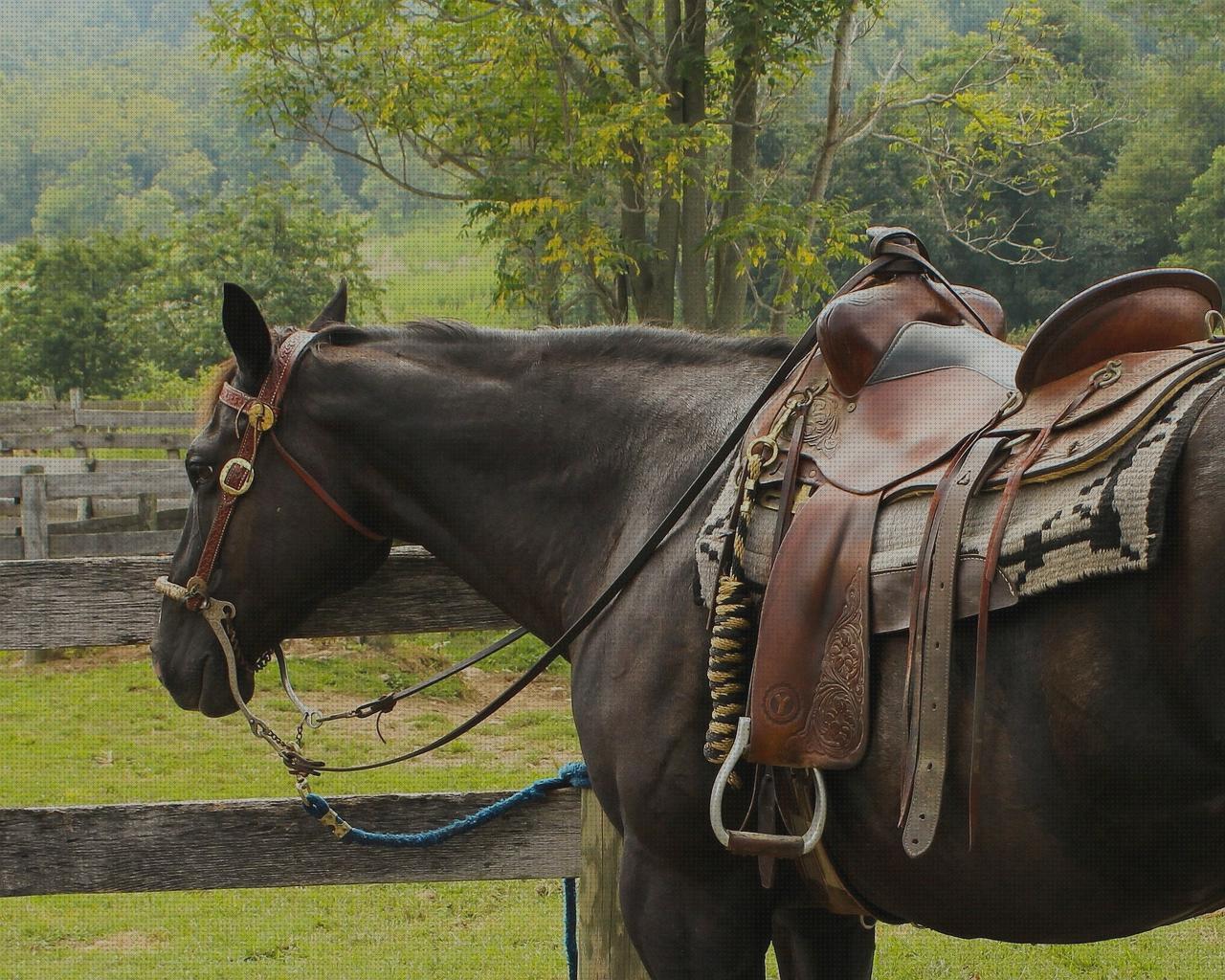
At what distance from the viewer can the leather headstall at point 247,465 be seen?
261 centimetres

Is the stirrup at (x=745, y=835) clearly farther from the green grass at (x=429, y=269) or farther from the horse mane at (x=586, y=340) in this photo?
the green grass at (x=429, y=269)

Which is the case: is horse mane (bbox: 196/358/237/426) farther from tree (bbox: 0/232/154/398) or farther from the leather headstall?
tree (bbox: 0/232/154/398)

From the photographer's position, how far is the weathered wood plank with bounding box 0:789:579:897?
2.87 metres

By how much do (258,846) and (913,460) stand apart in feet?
6.59

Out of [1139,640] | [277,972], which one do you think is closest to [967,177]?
[277,972]

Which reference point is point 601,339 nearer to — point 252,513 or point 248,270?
point 252,513

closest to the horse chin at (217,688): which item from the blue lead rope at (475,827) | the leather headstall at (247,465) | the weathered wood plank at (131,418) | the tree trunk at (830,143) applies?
the leather headstall at (247,465)

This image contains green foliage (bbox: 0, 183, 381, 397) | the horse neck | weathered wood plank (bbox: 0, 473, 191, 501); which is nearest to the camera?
the horse neck

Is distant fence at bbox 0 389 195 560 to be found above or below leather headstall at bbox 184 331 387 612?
below


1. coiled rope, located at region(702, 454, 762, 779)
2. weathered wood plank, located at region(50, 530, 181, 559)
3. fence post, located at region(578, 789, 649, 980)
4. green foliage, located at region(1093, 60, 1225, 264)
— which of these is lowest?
weathered wood plank, located at region(50, 530, 181, 559)

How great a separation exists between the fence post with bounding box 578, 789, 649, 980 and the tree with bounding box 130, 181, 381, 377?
2171 cm

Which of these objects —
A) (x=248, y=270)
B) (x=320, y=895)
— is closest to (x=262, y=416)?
(x=320, y=895)

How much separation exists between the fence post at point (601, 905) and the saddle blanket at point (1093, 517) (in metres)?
1.45

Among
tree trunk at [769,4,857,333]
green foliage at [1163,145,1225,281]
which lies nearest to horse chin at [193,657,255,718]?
tree trunk at [769,4,857,333]
